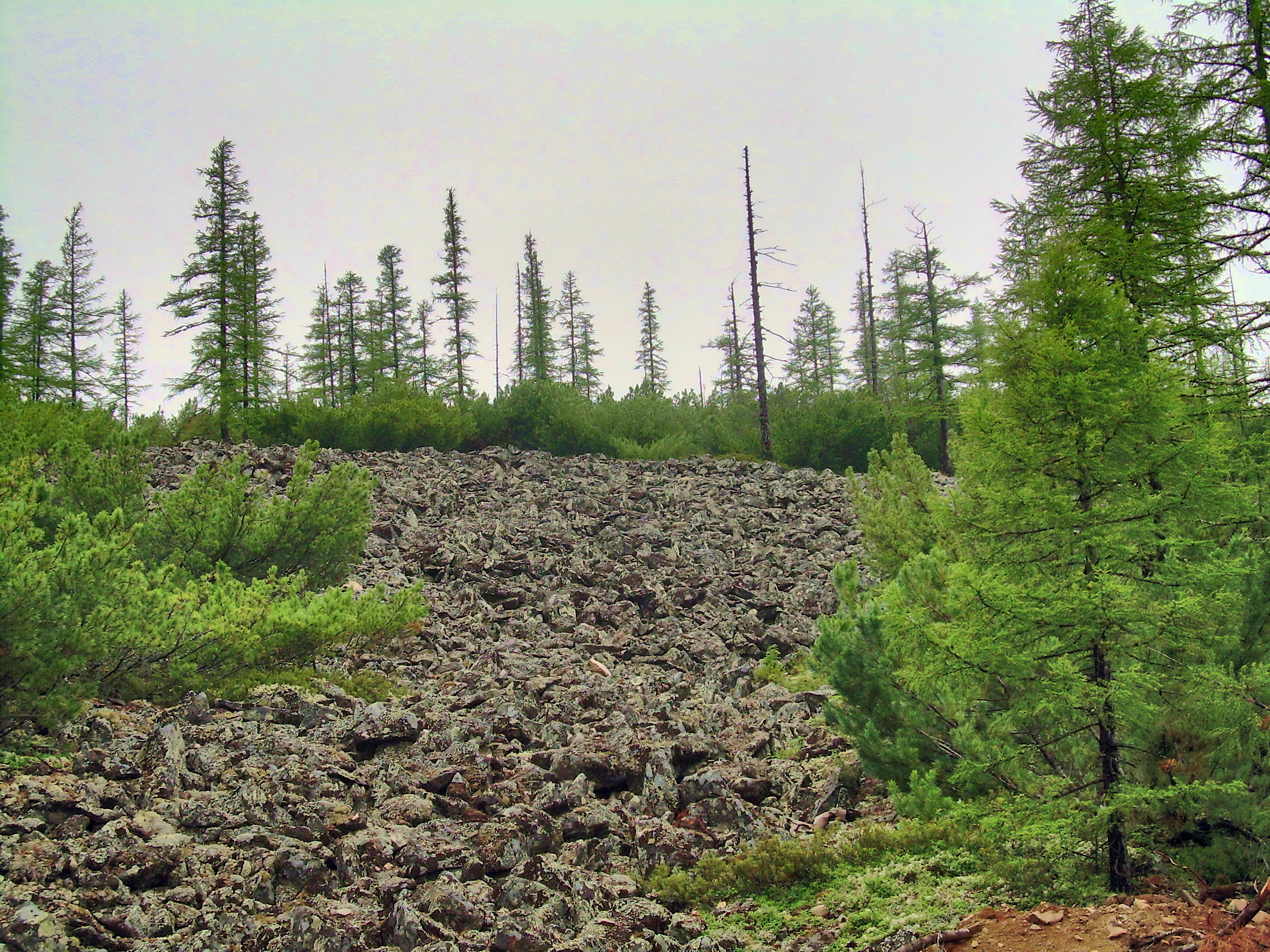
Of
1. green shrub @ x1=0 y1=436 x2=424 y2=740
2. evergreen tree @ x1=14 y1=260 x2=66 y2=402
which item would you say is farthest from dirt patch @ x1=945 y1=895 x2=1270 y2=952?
evergreen tree @ x1=14 y1=260 x2=66 y2=402

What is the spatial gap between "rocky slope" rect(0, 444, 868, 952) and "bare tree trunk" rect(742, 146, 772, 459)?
15.6 metres

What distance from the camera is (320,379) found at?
45.8 meters

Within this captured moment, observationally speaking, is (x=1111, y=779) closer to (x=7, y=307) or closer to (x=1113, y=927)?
(x=1113, y=927)

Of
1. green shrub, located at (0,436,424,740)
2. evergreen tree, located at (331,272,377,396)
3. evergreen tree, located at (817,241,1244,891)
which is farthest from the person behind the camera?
evergreen tree, located at (331,272,377,396)

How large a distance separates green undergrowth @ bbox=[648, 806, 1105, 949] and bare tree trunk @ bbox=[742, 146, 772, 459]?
69.4 ft

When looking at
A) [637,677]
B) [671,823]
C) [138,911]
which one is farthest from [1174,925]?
[637,677]

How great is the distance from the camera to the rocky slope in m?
4.21

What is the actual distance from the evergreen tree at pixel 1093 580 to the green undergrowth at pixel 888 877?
0.94 feet

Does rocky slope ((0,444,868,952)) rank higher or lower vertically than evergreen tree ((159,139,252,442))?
lower

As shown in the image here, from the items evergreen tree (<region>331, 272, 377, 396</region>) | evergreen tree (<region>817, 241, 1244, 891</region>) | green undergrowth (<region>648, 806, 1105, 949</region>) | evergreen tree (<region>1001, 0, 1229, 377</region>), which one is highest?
evergreen tree (<region>331, 272, 377, 396</region>)

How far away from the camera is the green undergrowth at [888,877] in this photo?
171 inches

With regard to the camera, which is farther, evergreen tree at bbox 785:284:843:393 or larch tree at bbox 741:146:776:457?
evergreen tree at bbox 785:284:843:393

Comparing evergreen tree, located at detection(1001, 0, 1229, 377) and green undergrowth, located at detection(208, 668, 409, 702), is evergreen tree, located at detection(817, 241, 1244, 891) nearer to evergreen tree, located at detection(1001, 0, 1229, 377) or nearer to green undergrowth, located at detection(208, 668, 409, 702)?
evergreen tree, located at detection(1001, 0, 1229, 377)

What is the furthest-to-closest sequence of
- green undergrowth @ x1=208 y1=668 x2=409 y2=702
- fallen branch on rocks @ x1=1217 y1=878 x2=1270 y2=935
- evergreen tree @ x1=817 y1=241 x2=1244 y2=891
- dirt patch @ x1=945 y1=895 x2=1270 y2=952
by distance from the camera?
1. green undergrowth @ x1=208 y1=668 x2=409 y2=702
2. evergreen tree @ x1=817 y1=241 x2=1244 y2=891
3. dirt patch @ x1=945 y1=895 x2=1270 y2=952
4. fallen branch on rocks @ x1=1217 y1=878 x2=1270 y2=935
